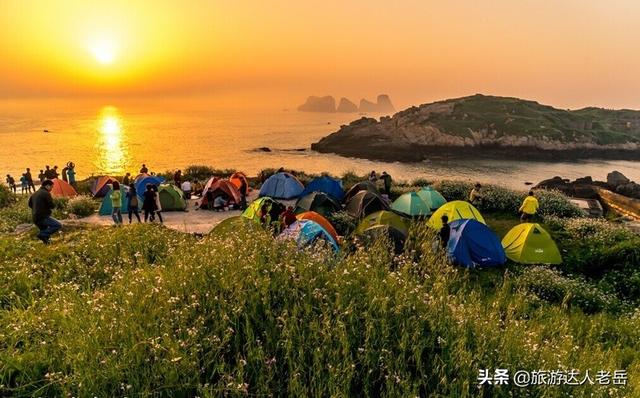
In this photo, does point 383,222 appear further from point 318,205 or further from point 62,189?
point 62,189

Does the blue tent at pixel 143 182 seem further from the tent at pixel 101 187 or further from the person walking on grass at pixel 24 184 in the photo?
the person walking on grass at pixel 24 184

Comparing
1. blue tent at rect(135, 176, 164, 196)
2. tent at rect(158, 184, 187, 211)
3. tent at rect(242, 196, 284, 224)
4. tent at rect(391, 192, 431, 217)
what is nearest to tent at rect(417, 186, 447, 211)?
tent at rect(391, 192, 431, 217)

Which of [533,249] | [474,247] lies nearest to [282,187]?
[474,247]

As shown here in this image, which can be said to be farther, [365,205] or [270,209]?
[365,205]

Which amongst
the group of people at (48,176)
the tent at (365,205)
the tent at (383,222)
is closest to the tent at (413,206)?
the tent at (365,205)

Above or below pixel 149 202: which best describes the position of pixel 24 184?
below

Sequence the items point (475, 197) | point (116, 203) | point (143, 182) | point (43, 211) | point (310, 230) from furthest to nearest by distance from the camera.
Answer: point (143, 182) < point (475, 197) < point (116, 203) < point (310, 230) < point (43, 211)

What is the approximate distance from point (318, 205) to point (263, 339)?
14931mm

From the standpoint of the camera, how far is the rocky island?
3843 inches

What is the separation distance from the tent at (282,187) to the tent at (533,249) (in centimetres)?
1371

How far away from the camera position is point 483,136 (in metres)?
108

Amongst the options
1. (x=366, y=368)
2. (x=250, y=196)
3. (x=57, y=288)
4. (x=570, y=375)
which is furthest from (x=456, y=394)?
(x=250, y=196)

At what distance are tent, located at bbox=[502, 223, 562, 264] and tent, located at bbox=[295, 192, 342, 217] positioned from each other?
8.51 meters

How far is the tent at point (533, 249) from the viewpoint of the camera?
51.3ft
